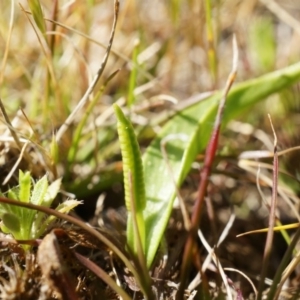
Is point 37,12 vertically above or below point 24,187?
above

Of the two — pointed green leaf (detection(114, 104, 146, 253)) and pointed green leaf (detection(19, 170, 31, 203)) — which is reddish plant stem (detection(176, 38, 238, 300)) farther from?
pointed green leaf (detection(19, 170, 31, 203))

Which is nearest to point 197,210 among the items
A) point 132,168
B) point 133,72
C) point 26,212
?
point 132,168

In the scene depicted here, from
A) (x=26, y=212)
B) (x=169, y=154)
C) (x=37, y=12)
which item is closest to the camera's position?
(x=26, y=212)

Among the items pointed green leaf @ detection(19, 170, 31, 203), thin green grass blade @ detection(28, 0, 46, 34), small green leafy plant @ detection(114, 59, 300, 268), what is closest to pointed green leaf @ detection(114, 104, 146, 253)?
small green leafy plant @ detection(114, 59, 300, 268)

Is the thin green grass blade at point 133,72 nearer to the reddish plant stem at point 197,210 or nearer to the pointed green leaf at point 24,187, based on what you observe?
the reddish plant stem at point 197,210

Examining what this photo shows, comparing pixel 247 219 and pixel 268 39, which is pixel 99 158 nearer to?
pixel 247 219

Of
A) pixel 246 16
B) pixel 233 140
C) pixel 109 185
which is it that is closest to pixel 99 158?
pixel 109 185

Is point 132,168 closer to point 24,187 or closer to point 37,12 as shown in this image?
point 24,187
